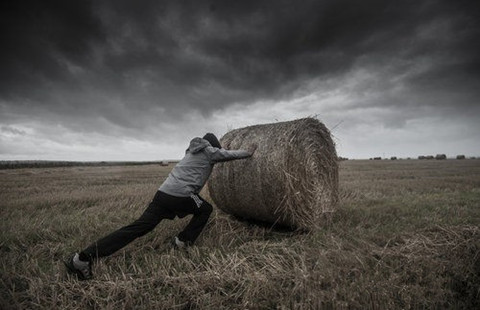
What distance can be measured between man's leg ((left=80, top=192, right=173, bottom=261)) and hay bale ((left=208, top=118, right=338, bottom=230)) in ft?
5.37

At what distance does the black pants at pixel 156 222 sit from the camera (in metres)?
3.91

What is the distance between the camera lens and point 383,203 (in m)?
7.45

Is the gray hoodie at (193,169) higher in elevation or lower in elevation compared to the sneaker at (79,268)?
higher

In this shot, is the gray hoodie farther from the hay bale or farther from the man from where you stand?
the hay bale

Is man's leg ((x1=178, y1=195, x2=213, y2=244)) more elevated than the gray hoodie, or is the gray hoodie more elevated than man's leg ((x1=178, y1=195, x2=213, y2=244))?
the gray hoodie

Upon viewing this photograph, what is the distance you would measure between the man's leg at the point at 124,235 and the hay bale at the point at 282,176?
1637 millimetres

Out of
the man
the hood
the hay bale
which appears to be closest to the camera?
the man

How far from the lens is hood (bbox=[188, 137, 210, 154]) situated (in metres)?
4.62

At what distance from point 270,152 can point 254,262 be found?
78.5 inches

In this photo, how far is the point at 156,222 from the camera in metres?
4.35

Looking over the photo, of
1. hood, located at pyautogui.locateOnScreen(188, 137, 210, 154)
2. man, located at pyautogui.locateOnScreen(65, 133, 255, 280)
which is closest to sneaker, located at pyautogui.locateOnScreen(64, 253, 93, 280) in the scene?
man, located at pyautogui.locateOnScreen(65, 133, 255, 280)

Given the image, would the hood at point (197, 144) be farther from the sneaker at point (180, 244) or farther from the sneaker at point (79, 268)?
the sneaker at point (79, 268)

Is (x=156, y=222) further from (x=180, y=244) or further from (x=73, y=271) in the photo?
(x=73, y=271)

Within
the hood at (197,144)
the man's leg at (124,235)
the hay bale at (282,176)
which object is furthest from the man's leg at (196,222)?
the hay bale at (282,176)
